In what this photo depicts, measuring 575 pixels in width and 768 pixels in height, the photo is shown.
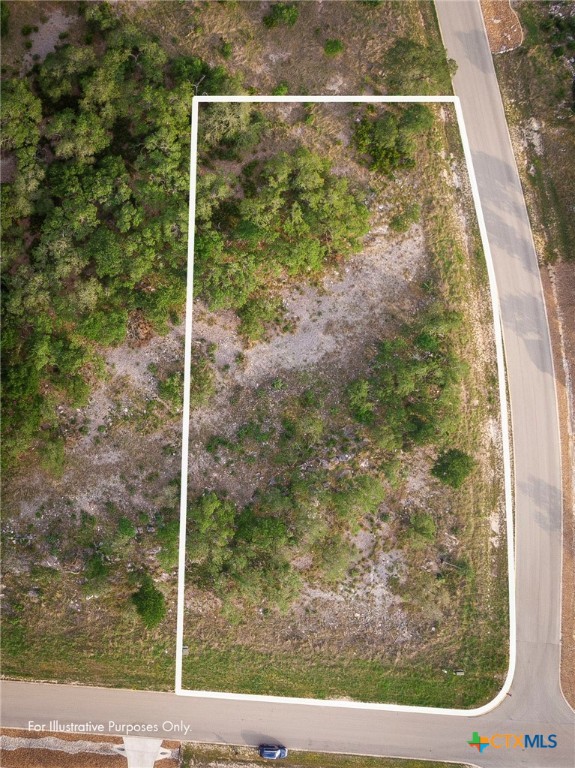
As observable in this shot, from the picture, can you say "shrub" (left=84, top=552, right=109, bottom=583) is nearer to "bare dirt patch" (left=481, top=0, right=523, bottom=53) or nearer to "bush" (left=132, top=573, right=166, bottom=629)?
"bush" (left=132, top=573, right=166, bottom=629)

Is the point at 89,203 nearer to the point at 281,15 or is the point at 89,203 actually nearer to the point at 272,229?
the point at 272,229

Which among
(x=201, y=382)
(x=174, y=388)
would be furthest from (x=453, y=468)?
(x=174, y=388)

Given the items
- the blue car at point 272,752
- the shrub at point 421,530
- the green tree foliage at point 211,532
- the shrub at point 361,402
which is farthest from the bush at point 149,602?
the shrub at point 361,402

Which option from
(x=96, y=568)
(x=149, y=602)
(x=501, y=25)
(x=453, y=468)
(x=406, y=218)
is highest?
(x=501, y=25)

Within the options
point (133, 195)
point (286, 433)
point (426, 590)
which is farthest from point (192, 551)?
point (133, 195)

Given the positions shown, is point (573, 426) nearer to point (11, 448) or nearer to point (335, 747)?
point (335, 747)
